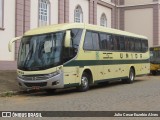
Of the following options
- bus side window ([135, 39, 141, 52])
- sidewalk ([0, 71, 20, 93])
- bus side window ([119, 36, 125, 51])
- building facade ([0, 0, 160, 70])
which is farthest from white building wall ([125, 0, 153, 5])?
sidewalk ([0, 71, 20, 93])

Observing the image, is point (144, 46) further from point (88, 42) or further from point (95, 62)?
point (88, 42)

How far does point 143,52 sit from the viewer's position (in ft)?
89.7

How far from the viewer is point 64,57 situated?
1770cm

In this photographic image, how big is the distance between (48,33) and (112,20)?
27.2 meters

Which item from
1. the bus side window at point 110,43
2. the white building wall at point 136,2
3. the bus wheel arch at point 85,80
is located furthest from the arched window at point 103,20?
the bus wheel arch at point 85,80

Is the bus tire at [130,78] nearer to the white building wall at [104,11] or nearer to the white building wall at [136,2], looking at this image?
the white building wall at [104,11]

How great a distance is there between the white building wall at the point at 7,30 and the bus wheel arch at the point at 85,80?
27.4ft

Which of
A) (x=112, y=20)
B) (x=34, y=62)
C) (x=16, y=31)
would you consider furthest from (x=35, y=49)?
(x=112, y=20)

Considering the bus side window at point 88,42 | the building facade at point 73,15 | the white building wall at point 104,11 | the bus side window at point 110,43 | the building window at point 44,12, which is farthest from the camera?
the white building wall at point 104,11

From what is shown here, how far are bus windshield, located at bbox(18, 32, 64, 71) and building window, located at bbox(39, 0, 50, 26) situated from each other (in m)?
12.6

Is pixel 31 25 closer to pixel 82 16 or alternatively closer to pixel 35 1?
pixel 35 1

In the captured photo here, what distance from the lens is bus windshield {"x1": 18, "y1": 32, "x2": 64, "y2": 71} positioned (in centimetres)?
1750

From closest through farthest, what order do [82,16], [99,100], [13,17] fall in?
[99,100] < [13,17] < [82,16]

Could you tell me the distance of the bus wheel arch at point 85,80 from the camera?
62.5 ft
